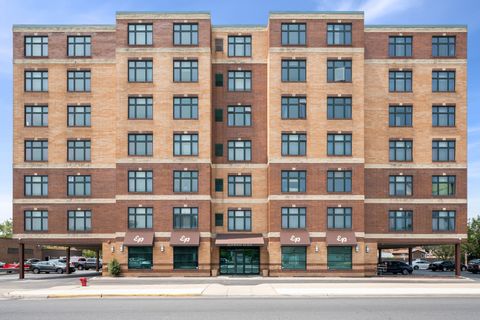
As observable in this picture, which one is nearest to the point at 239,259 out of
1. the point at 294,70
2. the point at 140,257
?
the point at 140,257

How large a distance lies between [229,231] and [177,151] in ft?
28.0

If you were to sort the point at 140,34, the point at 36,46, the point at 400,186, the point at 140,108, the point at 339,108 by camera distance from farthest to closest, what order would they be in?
the point at 36,46 → the point at 400,186 → the point at 140,34 → the point at 140,108 → the point at 339,108

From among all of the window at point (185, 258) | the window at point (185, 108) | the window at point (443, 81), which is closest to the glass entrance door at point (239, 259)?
the window at point (185, 258)

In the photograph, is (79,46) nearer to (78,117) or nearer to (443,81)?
(78,117)

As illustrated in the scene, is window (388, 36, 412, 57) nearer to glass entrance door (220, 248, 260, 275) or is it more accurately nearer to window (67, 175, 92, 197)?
glass entrance door (220, 248, 260, 275)

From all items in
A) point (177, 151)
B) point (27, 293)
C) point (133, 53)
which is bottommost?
point (27, 293)

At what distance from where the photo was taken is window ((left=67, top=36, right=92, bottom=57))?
176 feet

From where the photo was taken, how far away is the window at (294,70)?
5209 centimetres

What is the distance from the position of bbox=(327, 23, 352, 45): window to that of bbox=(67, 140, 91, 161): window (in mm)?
23820

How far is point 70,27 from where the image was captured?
53.6m

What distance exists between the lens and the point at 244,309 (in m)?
23.9

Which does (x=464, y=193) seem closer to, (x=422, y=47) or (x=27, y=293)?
(x=422, y=47)

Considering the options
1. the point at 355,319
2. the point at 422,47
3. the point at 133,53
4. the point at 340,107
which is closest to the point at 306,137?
the point at 340,107

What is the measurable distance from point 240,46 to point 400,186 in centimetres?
1931
